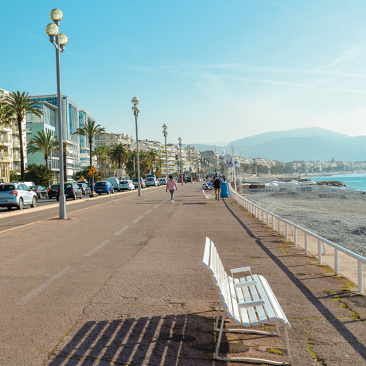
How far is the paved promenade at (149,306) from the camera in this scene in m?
3.89

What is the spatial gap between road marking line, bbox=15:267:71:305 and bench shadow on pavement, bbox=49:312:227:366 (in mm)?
1411

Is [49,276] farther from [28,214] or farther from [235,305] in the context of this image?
[28,214]

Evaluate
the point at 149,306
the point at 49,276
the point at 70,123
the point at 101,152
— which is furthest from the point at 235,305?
the point at 101,152

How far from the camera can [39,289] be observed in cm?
623

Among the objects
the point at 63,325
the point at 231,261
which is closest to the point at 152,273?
the point at 231,261

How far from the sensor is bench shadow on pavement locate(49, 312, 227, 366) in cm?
373

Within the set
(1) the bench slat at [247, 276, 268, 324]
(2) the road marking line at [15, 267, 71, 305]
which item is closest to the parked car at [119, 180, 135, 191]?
(2) the road marking line at [15, 267, 71, 305]

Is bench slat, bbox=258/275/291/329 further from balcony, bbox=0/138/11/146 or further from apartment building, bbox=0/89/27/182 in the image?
balcony, bbox=0/138/11/146

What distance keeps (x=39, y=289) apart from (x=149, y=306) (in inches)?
75.4

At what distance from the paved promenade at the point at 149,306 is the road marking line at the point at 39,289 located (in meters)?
0.01

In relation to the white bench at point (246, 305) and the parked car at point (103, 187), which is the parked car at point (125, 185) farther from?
the white bench at point (246, 305)

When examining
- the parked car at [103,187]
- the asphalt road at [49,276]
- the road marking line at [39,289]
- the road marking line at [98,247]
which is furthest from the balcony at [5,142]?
the road marking line at [39,289]

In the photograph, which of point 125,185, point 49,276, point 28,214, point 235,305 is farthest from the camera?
point 125,185

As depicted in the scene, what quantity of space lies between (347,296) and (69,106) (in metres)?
132
